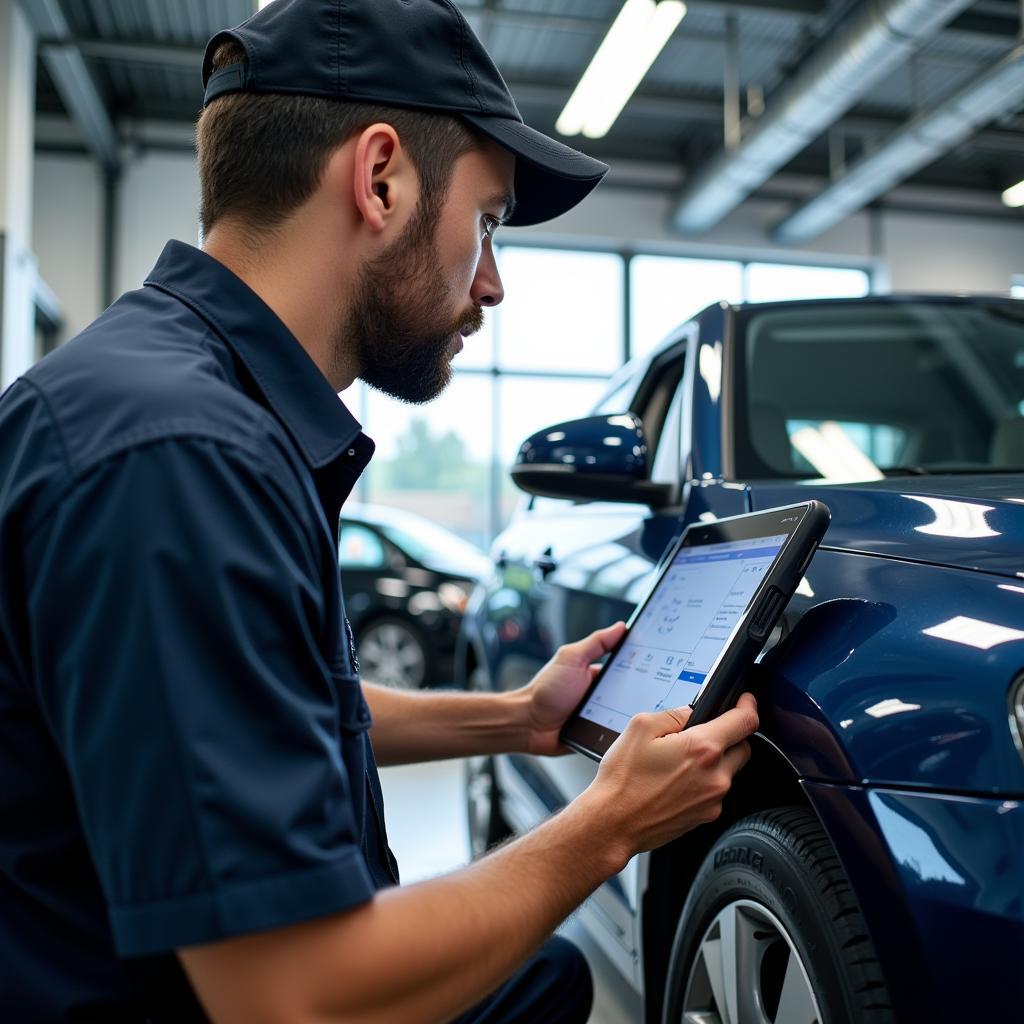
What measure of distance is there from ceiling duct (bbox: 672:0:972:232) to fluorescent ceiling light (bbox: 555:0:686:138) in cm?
111

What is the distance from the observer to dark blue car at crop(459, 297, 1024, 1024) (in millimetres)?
954

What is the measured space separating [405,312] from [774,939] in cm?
79

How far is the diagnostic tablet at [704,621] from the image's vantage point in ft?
3.68

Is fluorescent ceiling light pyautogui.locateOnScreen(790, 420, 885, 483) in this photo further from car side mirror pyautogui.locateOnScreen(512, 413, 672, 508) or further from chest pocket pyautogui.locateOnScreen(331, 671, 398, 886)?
chest pocket pyautogui.locateOnScreen(331, 671, 398, 886)

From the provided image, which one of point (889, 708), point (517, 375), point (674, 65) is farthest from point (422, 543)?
point (889, 708)

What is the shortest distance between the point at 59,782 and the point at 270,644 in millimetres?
218

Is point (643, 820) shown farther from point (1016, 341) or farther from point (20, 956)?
point (1016, 341)

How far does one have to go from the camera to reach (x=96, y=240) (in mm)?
10203

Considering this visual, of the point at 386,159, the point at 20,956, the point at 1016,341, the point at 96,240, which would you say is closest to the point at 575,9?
the point at 96,240

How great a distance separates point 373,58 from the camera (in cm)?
103

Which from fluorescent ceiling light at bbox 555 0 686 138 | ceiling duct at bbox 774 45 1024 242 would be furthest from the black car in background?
ceiling duct at bbox 774 45 1024 242

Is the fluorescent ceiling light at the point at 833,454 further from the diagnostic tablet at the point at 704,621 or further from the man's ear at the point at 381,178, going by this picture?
the man's ear at the point at 381,178

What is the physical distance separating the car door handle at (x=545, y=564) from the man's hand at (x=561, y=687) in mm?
711

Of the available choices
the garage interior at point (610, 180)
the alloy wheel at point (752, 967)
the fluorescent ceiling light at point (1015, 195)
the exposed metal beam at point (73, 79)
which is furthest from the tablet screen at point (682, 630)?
the fluorescent ceiling light at point (1015, 195)
